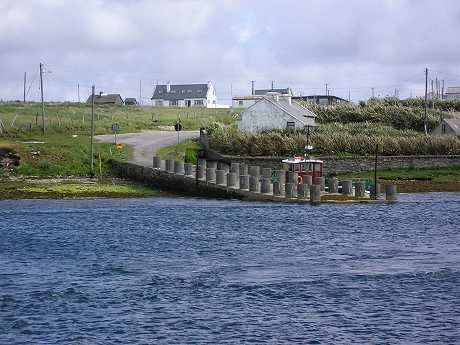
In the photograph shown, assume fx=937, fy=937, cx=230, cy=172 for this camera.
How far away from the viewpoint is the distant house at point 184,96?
594 ft

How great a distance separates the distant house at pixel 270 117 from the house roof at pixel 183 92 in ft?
303

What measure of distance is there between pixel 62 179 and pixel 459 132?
1466 inches

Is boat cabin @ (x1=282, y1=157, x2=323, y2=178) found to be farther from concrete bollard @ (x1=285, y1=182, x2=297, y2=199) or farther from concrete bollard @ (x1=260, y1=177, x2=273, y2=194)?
concrete bollard @ (x1=285, y1=182, x2=297, y2=199)

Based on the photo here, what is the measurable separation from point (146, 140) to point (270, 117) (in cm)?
1181

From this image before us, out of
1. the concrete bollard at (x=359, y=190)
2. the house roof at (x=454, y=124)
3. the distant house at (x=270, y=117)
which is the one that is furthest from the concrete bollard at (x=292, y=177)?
the house roof at (x=454, y=124)

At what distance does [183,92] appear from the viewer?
183m

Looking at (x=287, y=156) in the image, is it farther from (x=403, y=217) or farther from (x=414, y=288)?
(x=414, y=288)

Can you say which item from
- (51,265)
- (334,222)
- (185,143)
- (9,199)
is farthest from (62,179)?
(51,265)

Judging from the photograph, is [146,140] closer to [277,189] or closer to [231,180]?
[231,180]

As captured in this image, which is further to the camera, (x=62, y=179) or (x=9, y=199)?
(x=62, y=179)

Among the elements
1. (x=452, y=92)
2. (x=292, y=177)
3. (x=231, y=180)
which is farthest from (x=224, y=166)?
(x=452, y=92)

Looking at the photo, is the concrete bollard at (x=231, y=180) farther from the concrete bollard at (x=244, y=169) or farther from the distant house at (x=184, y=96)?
the distant house at (x=184, y=96)

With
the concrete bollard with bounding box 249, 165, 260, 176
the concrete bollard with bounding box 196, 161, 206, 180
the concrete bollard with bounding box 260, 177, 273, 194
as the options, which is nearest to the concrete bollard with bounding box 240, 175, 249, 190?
the concrete bollard with bounding box 260, 177, 273, 194

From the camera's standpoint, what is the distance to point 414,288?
31.7 metres
